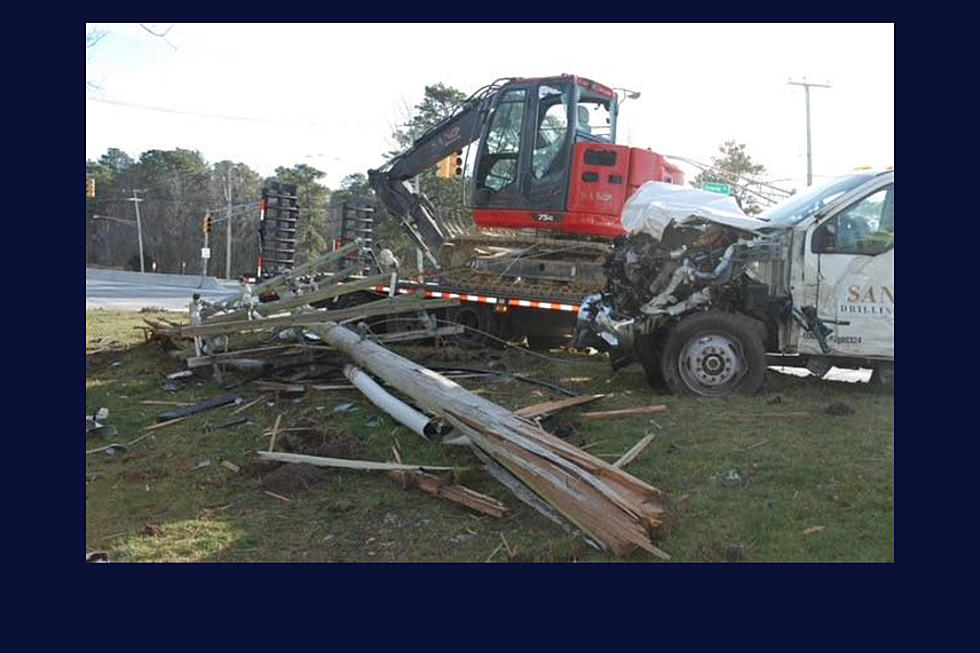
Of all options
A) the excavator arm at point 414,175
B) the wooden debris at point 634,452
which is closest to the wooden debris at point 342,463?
the wooden debris at point 634,452

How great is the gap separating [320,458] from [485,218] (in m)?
6.80

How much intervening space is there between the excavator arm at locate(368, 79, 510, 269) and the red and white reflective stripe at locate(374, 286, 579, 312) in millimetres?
1323

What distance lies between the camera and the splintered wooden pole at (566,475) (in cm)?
438

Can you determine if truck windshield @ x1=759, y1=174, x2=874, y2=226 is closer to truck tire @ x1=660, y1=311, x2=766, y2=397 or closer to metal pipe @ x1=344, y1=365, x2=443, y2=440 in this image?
truck tire @ x1=660, y1=311, x2=766, y2=397

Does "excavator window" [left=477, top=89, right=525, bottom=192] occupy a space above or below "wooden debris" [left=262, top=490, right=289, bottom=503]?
above

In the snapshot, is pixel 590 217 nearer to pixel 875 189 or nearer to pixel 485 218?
pixel 485 218

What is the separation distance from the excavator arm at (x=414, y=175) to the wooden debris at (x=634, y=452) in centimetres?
744

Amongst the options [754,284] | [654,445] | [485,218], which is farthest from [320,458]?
[485,218]

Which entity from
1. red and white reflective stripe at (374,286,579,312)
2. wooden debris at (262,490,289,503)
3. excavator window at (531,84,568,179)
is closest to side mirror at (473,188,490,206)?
excavator window at (531,84,568,179)

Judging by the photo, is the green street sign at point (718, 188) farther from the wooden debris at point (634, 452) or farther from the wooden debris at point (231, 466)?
the wooden debris at point (231, 466)

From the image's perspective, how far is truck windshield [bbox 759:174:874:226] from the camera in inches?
309

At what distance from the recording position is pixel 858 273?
760 centimetres

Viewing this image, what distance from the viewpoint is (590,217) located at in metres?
11.4

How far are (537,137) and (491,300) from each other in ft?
8.42
